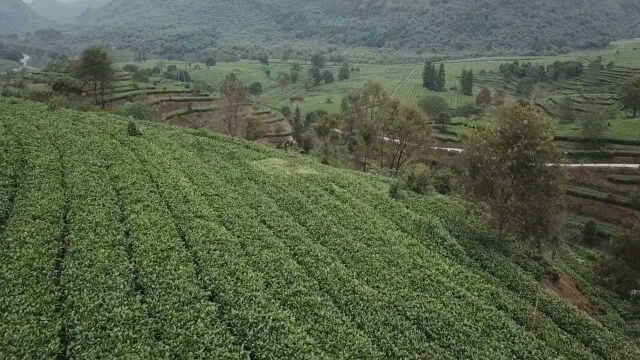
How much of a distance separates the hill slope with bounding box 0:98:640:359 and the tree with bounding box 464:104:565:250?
306cm

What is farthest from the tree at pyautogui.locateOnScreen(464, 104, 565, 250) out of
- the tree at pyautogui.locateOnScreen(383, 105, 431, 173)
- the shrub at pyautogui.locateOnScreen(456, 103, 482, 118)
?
the shrub at pyautogui.locateOnScreen(456, 103, 482, 118)

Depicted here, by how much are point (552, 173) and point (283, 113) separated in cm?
11470

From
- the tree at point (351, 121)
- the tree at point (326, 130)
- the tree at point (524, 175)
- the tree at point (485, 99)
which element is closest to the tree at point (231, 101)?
the tree at point (326, 130)

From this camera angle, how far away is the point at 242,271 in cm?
2980

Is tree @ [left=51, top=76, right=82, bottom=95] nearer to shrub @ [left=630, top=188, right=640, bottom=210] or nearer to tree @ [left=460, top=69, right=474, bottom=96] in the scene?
shrub @ [left=630, top=188, right=640, bottom=210]

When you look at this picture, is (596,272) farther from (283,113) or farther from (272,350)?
(283,113)

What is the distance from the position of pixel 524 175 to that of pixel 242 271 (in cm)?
2391

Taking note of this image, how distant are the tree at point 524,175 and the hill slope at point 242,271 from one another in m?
3.06

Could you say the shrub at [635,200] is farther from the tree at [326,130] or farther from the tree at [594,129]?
the tree at [326,130]

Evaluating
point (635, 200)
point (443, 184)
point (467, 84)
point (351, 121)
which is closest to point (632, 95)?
point (635, 200)

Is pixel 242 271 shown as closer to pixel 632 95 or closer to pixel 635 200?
pixel 635 200

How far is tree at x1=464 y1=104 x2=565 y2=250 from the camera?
38.3m

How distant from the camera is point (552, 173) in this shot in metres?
38.5

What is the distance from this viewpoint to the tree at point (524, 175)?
38281mm
